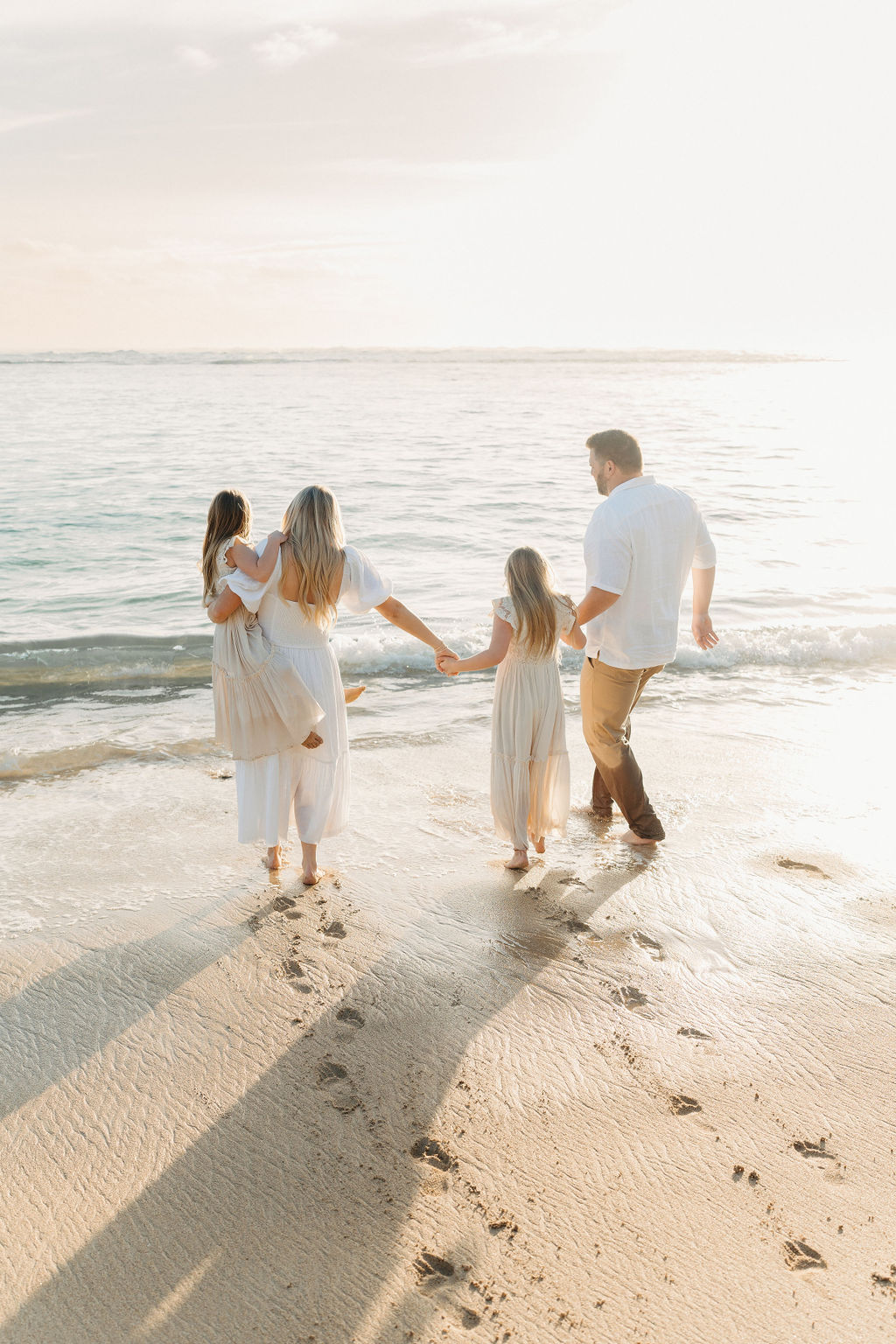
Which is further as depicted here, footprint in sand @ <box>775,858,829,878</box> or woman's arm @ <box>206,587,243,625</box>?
footprint in sand @ <box>775,858,829,878</box>

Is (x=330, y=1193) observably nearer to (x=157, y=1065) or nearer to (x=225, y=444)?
(x=157, y=1065)

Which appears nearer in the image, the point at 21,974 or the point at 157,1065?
the point at 157,1065

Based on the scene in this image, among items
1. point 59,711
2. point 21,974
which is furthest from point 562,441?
point 21,974

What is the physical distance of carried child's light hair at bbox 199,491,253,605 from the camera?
12.8 ft

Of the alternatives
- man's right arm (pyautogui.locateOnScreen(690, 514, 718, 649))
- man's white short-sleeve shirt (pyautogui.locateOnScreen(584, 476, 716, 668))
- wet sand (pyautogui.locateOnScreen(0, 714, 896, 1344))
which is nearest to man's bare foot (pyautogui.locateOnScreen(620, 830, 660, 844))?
wet sand (pyautogui.locateOnScreen(0, 714, 896, 1344))

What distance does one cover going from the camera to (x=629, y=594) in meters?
4.28

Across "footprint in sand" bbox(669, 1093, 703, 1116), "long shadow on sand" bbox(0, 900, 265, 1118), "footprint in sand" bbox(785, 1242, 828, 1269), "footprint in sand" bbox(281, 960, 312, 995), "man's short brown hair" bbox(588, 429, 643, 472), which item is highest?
"man's short brown hair" bbox(588, 429, 643, 472)

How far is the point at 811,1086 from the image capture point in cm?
279

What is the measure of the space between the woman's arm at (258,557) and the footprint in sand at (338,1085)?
1862mm

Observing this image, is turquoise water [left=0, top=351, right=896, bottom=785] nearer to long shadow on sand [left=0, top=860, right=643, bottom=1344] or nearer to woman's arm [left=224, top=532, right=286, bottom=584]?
woman's arm [left=224, top=532, right=286, bottom=584]

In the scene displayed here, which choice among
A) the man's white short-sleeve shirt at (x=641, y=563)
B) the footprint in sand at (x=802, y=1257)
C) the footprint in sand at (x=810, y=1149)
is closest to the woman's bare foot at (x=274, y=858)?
the man's white short-sleeve shirt at (x=641, y=563)

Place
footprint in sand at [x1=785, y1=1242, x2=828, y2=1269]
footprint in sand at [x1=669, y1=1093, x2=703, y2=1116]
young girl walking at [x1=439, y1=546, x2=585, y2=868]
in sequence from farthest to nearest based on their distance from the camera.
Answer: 1. young girl walking at [x1=439, y1=546, x2=585, y2=868]
2. footprint in sand at [x1=669, y1=1093, x2=703, y2=1116]
3. footprint in sand at [x1=785, y1=1242, x2=828, y2=1269]

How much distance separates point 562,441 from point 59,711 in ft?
65.4

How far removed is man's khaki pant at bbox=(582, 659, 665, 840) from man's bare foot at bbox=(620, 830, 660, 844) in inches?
0.7
